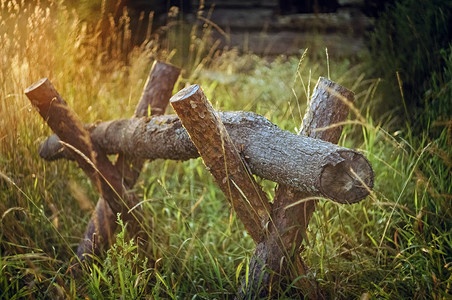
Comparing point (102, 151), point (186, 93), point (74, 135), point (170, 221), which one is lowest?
point (170, 221)

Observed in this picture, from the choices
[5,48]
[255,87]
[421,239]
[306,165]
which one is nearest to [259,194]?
[306,165]

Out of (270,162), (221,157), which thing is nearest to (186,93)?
(221,157)

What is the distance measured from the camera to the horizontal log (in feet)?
4.83

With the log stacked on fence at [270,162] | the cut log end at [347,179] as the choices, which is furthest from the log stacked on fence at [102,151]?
the cut log end at [347,179]

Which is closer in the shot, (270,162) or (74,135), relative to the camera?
(270,162)

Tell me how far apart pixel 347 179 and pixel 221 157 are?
466mm

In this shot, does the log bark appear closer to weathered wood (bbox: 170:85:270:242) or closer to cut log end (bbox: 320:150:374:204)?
weathered wood (bbox: 170:85:270:242)

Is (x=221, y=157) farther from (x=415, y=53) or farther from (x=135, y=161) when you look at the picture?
(x=415, y=53)

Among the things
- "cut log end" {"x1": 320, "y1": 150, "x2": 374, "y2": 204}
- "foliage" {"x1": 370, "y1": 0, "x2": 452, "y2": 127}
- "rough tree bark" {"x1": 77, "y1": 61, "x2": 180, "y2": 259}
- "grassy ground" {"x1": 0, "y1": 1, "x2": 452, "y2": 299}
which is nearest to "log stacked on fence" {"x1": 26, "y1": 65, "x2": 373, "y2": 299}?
"cut log end" {"x1": 320, "y1": 150, "x2": 374, "y2": 204}

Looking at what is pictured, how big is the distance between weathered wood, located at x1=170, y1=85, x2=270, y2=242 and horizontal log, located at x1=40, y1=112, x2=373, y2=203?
0.20 ft

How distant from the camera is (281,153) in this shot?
1.61 m

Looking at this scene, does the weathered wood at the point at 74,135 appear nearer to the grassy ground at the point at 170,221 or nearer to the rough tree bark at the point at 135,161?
the rough tree bark at the point at 135,161

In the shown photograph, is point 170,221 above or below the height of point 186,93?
below

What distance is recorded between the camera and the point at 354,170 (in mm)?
1483
